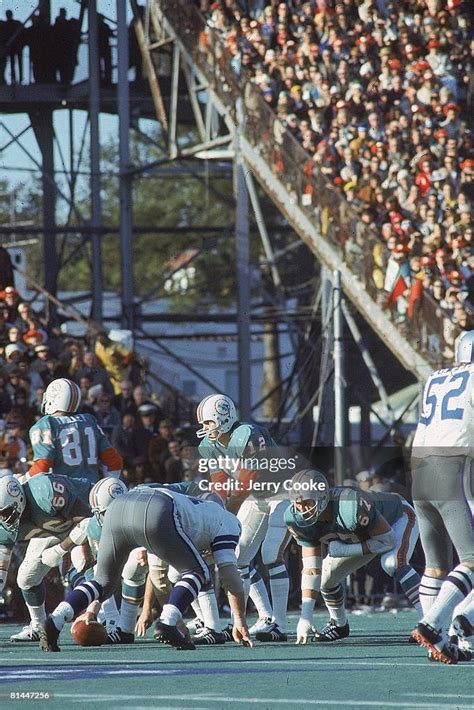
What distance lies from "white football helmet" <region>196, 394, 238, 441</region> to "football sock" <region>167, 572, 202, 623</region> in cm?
192

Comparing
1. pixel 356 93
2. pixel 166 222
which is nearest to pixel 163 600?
pixel 356 93

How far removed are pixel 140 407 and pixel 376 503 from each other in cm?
613

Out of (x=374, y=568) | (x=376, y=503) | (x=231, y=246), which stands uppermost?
(x=231, y=246)

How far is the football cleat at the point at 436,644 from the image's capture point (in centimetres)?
862

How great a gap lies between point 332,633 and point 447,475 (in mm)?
2464

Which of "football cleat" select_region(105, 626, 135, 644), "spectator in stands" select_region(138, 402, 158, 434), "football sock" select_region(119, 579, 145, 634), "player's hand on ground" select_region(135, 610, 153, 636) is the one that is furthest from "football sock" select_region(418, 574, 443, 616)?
"spectator in stands" select_region(138, 402, 158, 434)

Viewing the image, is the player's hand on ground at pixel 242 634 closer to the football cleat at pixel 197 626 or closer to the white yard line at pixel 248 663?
the football cleat at pixel 197 626

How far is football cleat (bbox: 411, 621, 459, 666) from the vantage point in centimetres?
862

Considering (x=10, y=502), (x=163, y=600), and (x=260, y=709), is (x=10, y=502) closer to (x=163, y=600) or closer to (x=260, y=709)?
(x=163, y=600)

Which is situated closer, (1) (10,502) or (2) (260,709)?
(2) (260,709)

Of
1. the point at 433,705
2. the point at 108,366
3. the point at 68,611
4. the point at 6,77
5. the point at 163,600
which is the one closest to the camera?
the point at 433,705

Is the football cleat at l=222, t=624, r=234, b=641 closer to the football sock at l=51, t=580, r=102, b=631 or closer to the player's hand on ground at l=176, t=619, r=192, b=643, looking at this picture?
the player's hand on ground at l=176, t=619, r=192, b=643

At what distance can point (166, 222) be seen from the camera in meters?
49.1

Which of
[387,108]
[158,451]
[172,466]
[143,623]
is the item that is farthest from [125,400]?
[143,623]
